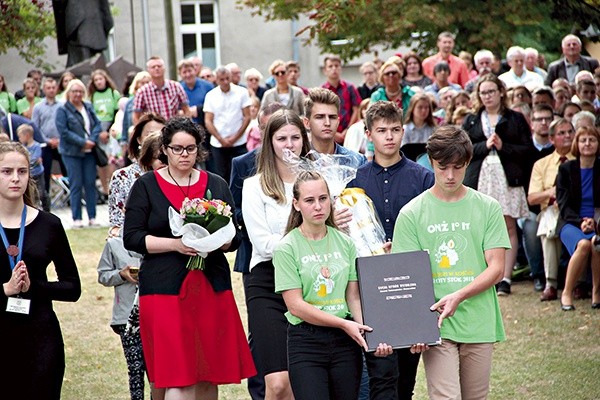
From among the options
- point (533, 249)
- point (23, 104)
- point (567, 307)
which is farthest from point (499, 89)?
point (23, 104)

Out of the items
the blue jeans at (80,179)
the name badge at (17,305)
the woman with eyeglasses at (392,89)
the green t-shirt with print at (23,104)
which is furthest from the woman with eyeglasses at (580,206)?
the green t-shirt with print at (23,104)

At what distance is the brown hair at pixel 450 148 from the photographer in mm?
6426

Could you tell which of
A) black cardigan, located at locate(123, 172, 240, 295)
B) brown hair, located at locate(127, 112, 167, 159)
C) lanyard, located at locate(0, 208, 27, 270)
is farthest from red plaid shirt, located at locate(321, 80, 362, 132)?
lanyard, located at locate(0, 208, 27, 270)

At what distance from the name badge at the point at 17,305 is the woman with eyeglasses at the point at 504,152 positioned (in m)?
7.42

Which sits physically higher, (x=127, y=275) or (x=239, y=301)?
(x=127, y=275)

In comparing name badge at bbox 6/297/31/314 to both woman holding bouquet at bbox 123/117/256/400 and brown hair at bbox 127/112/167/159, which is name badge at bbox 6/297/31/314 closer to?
woman holding bouquet at bbox 123/117/256/400

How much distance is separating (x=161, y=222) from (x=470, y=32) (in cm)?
1773

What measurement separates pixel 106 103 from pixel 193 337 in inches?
558

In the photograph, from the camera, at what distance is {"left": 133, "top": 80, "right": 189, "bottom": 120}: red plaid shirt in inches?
694

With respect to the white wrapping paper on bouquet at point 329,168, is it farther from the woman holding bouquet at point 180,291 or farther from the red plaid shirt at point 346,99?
the red plaid shirt at point 346,99

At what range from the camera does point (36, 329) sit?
6449mm

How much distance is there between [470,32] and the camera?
23828 mm

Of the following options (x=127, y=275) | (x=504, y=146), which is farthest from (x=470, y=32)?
(x=127, y=275)

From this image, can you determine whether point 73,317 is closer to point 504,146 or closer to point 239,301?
point 239,301
